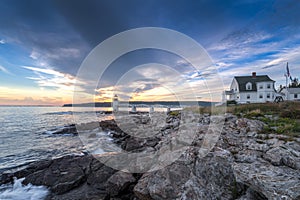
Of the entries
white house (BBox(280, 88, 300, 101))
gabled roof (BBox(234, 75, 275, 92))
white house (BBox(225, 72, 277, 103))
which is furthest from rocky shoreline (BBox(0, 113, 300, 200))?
white house (BBox(280, 88, 300, 101))

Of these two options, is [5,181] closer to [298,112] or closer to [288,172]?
[288,172]

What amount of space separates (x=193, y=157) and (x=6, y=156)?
47.7 feet

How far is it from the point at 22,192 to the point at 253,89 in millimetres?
35007

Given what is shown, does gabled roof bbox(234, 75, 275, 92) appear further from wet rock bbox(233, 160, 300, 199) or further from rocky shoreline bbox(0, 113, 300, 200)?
wet rock bbox(233, 160, 300, 199)

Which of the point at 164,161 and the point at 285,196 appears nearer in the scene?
the point at 285,196

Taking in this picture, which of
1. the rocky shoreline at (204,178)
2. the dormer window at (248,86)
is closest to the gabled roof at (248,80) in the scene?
the dormer window at (248,86)

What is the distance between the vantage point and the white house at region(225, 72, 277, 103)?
94.3 ft

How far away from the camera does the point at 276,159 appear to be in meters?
4.66

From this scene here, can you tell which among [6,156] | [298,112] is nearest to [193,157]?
[298,112]

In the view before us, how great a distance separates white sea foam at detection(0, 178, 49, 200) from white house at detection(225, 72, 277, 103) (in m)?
32.8

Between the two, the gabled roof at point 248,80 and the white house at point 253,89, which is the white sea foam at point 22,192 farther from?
the gabled roof at point 248,80

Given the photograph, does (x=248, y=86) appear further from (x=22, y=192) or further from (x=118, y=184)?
(x=22, y=192)

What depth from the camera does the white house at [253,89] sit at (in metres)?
28.8

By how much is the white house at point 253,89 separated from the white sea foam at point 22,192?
108ft
